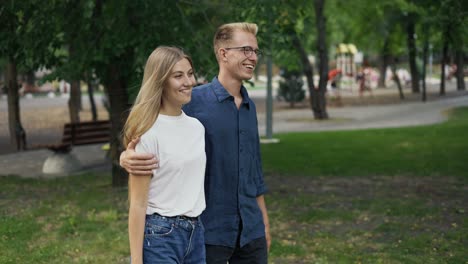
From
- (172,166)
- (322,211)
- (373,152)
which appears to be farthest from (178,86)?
(373,152)

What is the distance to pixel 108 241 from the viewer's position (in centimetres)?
779

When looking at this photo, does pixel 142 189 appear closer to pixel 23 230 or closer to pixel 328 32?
pixel 23 230

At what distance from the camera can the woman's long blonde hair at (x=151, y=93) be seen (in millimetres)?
3215

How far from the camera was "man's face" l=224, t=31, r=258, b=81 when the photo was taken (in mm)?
3762

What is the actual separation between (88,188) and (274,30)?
→ 152 inches

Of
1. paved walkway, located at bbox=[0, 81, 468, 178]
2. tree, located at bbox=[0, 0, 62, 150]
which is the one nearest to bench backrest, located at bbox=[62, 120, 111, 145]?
paved walkway, located at bbox=[0, 81, 468, 178]

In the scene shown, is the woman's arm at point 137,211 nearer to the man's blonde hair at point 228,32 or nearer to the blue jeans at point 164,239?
the blue jeans at point 164,239

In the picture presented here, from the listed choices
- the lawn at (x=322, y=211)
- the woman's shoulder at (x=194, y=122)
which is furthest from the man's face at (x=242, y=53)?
the lawn at (x=322, y=211)

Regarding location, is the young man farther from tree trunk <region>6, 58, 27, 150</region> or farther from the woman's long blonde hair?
tree trunk <region>6, 58, 27, 150</region>

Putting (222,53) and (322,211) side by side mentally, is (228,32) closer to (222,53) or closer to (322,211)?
(222,53)

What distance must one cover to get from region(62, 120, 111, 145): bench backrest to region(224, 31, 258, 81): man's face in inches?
569

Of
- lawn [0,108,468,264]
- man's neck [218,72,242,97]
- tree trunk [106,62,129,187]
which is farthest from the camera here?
tree trunk [106,62,129,187]

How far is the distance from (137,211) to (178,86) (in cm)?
57

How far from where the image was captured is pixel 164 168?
128 inches
